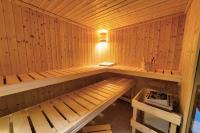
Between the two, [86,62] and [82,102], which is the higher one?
Answer: [86,62]

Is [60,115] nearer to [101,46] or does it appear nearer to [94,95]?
[94,95]

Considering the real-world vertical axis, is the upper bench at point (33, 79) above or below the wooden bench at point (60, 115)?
above

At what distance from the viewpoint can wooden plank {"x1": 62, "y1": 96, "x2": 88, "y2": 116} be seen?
135 cm

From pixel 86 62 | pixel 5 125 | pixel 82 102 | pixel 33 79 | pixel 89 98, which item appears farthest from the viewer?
pixel 86 62

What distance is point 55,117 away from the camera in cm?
126

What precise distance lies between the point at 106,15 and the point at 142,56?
114 centimetres

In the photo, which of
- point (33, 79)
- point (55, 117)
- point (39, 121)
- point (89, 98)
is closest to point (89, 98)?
point (89, 98)

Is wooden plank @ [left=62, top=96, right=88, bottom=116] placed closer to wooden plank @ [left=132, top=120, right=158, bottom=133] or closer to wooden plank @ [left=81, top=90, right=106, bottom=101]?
wooden plank @ [left=81, top=90, right=106, bottom=101]

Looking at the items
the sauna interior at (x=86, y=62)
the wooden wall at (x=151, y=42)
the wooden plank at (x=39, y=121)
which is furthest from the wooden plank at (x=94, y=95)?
the wooden wall at (x=151, y=42)

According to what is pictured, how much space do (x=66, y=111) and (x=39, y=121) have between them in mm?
303

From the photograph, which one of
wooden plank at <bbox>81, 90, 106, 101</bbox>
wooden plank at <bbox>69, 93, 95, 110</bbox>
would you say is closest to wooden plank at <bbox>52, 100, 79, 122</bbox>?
wooden plank at <bbox>69, 93, 95, 110</bbox>

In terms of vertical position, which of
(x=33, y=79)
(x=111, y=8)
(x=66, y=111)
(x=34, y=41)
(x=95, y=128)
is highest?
(x=111, y=8)

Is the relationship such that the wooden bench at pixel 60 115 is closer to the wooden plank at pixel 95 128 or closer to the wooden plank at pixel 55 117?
the wooden plank at pixel 55 117

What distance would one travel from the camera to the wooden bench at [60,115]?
110 cm
